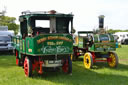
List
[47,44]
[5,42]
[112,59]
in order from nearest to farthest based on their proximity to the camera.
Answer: [47,44]
[112,59]
[5,42]

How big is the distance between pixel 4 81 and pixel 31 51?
1.62 metres

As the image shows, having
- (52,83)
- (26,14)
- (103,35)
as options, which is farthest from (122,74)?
(26,14)

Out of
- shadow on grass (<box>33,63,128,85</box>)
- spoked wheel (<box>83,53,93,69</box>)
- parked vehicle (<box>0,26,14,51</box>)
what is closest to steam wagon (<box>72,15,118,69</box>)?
spoked wheel (<box>83,53,93,69</box>)

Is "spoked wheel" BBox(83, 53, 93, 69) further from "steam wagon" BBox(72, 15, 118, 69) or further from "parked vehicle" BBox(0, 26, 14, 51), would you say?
"parked vehicle" BBox(0, 26, 14, 51)

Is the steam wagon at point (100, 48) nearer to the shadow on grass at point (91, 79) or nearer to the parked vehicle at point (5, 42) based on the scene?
the shadow on grass at point (91, 79)

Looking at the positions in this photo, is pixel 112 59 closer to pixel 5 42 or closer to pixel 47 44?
pixel 47 44

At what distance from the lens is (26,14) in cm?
938

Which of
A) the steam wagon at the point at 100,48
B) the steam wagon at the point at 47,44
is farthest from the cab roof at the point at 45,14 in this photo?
the steam wagon at the point at 100,48

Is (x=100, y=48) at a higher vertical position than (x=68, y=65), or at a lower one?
higher

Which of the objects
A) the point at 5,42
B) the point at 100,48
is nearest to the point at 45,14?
the point at 100,48

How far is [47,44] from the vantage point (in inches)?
339

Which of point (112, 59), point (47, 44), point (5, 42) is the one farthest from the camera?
point (5, 42)

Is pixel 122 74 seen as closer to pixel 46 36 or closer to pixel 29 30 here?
pixel 46 36

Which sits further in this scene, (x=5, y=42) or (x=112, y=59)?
(x=5, y=42)
